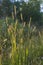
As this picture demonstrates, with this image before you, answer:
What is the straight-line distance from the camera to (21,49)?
2891 mm

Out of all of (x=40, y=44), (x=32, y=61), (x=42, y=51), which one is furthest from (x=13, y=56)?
(x=40, y=44)

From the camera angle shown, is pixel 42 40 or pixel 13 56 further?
pixel 42 40

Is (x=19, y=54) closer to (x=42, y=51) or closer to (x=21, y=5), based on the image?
(x=42, y=51)

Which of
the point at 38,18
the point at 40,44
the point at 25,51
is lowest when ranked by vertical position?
the point at 38,18

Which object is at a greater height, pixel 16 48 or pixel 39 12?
pixel 16 48

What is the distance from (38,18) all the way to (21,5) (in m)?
1.04

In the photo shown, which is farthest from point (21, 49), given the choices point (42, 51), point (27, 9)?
A: point (27, 9)

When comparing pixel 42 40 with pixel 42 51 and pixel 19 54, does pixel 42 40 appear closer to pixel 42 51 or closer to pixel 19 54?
pixel 42 51

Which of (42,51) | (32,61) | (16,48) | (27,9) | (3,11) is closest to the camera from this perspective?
(16,48)

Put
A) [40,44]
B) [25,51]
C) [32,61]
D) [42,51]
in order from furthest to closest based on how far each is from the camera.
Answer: [40,44]
[42,51]
[32,61]
[25,51]

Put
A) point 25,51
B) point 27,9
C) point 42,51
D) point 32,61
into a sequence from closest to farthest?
point 25,51 < point 32,61 < point 42,51 < point 27,9

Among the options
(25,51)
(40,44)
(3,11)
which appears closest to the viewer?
(25,51)

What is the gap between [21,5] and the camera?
12.2m

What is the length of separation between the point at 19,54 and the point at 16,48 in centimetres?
12
